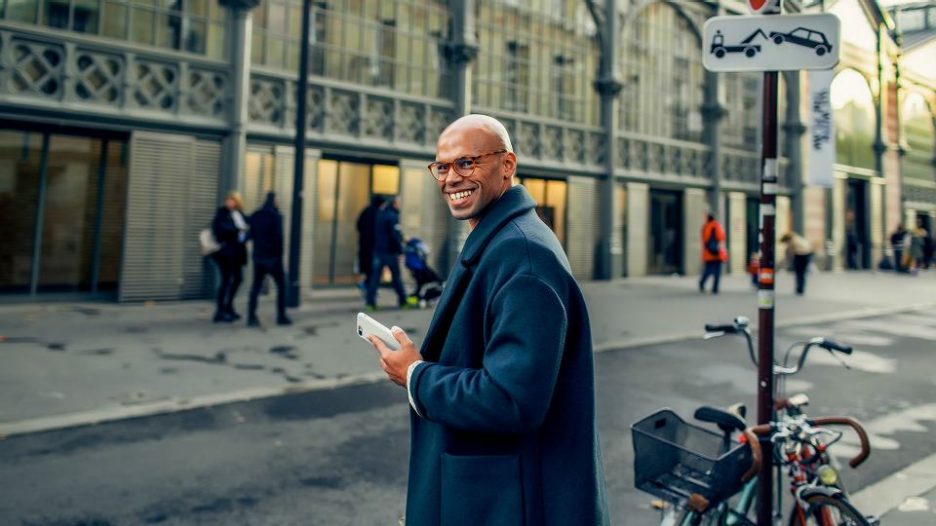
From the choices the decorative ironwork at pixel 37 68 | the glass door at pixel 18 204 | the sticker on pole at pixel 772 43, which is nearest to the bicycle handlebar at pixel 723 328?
the sticker on pole at pixel 772 43

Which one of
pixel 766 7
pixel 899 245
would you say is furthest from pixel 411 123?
pixel 899 245

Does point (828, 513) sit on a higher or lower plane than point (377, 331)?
lower

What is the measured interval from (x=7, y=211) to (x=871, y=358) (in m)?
14.3

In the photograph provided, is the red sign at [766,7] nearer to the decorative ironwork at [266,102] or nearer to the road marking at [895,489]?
the road marking at [895,489]

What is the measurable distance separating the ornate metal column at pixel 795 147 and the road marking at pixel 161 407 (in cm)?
2458

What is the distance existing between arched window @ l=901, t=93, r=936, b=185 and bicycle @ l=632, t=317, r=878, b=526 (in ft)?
118

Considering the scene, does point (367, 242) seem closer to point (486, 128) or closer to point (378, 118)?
point (378, 118)

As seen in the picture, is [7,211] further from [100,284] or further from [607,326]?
[607,326]

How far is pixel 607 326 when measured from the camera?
10.8m

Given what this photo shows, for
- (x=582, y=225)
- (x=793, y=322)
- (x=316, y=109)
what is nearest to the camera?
(x=793, y=322)

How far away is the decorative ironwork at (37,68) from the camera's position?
1120cm

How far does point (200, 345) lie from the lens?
8312 millimetres

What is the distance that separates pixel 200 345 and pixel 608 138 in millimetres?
15414

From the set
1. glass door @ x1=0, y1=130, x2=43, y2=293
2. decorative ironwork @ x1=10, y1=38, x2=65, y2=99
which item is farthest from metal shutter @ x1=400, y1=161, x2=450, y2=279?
glass door @ x1=0, y1=130, x2=43, y2=293
